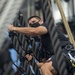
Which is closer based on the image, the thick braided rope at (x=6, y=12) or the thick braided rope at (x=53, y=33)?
the thick braided rope at (x=6, y=12)

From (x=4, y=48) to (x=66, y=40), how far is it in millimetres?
2531

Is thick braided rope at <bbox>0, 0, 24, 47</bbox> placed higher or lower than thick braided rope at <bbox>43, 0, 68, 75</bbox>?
higher

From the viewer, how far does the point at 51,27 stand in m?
1.55

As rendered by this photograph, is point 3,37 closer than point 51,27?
Yes

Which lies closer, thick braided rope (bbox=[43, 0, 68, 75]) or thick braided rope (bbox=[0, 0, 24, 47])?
thick braided rope (bbox=[0, 0, 24, 47])

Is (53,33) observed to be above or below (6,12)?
below

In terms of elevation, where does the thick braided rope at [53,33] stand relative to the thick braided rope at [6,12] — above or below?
below

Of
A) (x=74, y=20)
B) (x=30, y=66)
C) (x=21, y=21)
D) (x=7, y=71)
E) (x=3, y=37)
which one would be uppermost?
(x=3, y=37)

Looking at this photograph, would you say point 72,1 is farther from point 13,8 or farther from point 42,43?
point 13,8

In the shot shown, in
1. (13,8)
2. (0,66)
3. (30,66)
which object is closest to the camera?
(13,8)

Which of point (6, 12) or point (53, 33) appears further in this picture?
point (53, 33)

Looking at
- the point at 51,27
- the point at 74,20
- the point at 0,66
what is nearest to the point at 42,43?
the point at 51,27

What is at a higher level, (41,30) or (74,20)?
(41,30)

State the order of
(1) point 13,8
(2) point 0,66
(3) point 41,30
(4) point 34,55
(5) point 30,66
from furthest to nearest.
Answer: (3) point 41,30 < (4) point 34,55 < (5) point 30,66 < (2) point 0,66 < (1) point 13,8
